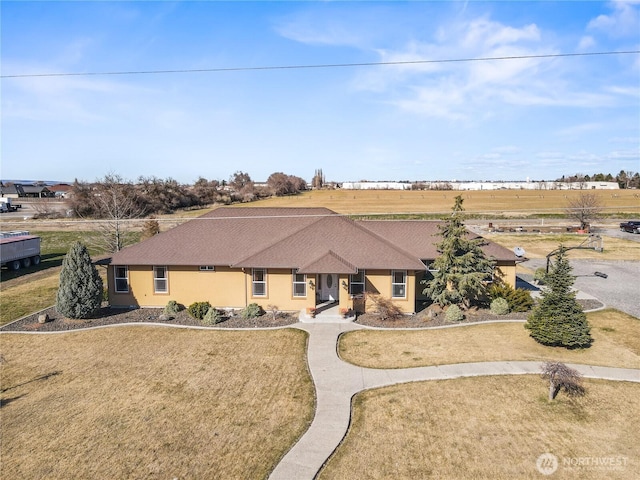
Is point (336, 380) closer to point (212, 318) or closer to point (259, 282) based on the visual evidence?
point (212, 318)

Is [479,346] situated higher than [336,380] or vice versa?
[479,346]

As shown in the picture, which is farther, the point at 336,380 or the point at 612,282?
the point at 612,282

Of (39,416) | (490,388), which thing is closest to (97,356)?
(39,416)

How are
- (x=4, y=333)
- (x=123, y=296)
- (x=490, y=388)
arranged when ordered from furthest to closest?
(x=123, y=296), (x=4, y=333), (x=490, y=388)

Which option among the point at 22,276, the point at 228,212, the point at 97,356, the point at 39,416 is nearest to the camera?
the point at 39,416

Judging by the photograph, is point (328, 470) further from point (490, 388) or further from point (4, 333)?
point (4, 333)

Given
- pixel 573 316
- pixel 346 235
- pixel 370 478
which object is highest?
pixel 346 235

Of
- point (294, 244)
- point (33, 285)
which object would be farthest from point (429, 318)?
point (33, 285)
